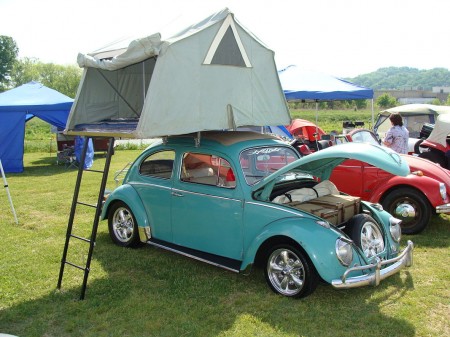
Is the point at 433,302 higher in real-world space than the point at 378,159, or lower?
lower

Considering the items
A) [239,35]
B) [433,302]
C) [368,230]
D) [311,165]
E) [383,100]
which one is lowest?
[433,302]

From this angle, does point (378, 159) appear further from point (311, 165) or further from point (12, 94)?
point (12, 94)

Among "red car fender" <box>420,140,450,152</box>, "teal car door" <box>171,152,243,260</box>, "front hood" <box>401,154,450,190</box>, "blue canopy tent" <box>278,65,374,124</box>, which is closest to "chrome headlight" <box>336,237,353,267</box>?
"teal car door" <box>171,152,243,260</box>

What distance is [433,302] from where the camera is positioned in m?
4.68

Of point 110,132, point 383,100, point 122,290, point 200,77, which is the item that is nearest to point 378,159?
point 200,77

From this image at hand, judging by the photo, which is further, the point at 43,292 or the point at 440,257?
the point at 440,257

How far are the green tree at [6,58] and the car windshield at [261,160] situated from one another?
318 ft

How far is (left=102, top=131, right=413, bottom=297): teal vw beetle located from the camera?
4516 millimetres

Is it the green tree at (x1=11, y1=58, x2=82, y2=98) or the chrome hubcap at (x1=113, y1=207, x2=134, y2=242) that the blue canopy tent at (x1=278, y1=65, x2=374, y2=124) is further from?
the green tree at (x1=11, y1=58, x2=82, y2=98)

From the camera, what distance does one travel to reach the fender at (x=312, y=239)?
4.39 meters

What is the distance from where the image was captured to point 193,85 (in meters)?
5.12

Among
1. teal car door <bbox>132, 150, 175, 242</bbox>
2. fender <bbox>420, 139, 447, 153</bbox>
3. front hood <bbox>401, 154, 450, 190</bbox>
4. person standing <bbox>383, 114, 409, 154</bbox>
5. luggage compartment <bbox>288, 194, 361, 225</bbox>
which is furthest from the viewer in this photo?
fender <bbox>420, 139, 447, 153</bbox>

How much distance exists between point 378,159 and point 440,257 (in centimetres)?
258

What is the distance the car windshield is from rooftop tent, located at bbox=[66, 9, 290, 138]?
0.39 meters
